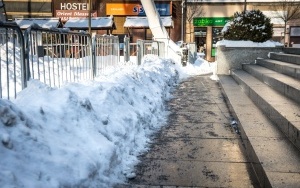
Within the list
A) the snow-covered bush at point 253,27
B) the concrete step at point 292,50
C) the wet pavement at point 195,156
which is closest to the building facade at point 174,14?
the snow-covered bush at point 253,27

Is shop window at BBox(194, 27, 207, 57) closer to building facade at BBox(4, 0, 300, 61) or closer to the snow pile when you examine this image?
building facade at BBox(4, 0, 300, 61)

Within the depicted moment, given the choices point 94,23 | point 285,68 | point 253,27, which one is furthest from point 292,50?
point 94,23

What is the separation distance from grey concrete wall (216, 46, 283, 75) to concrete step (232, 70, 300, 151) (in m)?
5.48

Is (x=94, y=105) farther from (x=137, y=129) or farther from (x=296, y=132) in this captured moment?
(x=296, y=132)

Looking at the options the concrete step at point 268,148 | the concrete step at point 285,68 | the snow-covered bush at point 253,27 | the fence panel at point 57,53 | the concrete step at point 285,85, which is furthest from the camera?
the snow-covered bush at point 253,27

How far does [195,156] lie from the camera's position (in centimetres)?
466

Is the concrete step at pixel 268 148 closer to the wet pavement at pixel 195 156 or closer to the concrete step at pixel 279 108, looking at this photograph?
the concrete step at pixel 279 108

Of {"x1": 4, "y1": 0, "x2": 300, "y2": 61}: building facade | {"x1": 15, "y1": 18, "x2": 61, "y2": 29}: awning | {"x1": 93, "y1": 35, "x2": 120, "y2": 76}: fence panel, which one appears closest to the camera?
{"x1": 93, "y1": 35, "x2": 120, "y2": 76}: fence panel

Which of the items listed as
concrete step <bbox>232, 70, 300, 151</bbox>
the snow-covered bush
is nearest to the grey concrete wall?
the snow-covered bush

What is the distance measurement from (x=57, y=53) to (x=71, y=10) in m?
27.2

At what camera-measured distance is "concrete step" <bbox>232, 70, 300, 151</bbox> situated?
4403mm

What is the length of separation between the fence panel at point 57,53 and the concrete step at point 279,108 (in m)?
3.59

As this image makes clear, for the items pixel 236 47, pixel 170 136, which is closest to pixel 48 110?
pixel 170 136

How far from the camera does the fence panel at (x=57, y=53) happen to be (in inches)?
209
